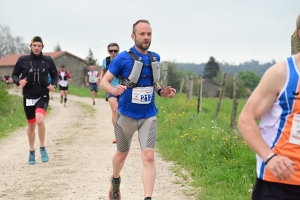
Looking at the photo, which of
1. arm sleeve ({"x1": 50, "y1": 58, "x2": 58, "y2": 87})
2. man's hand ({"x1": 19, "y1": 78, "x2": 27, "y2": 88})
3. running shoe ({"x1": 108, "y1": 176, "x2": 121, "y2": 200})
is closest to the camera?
running shoe ({"x1": 108, "y1": 176, "x2": 121, "y2": 200})

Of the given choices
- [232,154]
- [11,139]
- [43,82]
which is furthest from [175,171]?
[11,139]

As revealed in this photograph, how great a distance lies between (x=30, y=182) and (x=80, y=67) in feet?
268

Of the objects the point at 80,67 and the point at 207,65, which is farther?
the point at 207,65

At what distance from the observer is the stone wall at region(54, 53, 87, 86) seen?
277ft

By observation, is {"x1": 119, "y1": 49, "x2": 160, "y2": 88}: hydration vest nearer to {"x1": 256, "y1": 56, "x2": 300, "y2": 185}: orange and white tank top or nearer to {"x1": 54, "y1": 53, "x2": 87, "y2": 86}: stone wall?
{"x1": 256, "y1": 56, "x2": 300, "y2": 185}: orange and white tank top

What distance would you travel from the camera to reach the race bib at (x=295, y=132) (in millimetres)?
2764

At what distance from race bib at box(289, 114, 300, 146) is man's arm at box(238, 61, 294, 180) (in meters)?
0.13

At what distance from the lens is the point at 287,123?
2805 millimetres

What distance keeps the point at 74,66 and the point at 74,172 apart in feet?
263

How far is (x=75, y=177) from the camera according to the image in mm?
7258

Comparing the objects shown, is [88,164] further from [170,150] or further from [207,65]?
[207,65]

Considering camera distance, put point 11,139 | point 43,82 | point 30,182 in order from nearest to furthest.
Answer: point 30,182
point 43,82
point 11,139

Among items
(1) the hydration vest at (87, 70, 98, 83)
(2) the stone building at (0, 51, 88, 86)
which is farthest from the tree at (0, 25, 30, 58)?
(1) the hydration vest at (87, 70, 98, 83)

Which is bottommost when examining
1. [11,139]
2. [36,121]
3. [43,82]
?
[11,139]
